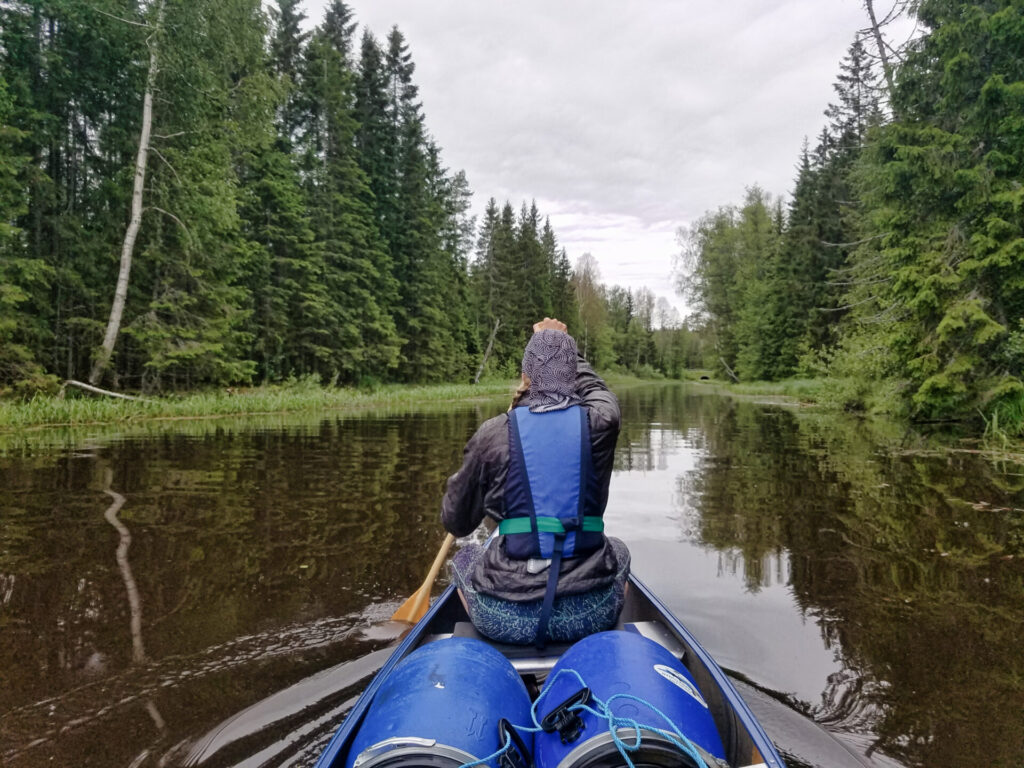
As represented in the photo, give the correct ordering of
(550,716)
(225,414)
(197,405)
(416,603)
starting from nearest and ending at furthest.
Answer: (550,716)
(416,603)
(197,405)
(225,414)

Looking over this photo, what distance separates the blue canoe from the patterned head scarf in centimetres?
92

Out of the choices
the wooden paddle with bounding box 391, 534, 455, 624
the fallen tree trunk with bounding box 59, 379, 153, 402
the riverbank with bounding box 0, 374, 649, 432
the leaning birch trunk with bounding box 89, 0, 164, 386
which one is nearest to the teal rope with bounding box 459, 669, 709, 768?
the wooden paddle with bounding box 391, 534, 455, 624

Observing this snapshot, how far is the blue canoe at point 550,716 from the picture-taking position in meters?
1.51

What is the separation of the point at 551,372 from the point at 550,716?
4.28ft

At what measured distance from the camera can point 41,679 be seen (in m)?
3.07

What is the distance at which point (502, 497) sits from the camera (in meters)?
2.52

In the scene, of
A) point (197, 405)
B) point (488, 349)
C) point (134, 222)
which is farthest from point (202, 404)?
point (488, 349)

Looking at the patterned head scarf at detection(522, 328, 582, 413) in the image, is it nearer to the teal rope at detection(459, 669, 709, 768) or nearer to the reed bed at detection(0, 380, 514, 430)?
the teal rope at detection(459, 669, 709, 768)

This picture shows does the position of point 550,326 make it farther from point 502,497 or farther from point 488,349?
point 488,349

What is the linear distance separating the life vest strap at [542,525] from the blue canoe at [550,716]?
19.7 inches

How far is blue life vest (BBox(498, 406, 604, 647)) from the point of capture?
7.95 ft

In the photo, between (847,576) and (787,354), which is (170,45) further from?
(787,354)

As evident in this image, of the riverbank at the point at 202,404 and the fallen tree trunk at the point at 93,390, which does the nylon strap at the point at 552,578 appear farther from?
the fallen tree trunk at the point at 93,390

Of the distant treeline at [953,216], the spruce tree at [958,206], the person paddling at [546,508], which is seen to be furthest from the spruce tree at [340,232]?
the person paddling at [546,508]
